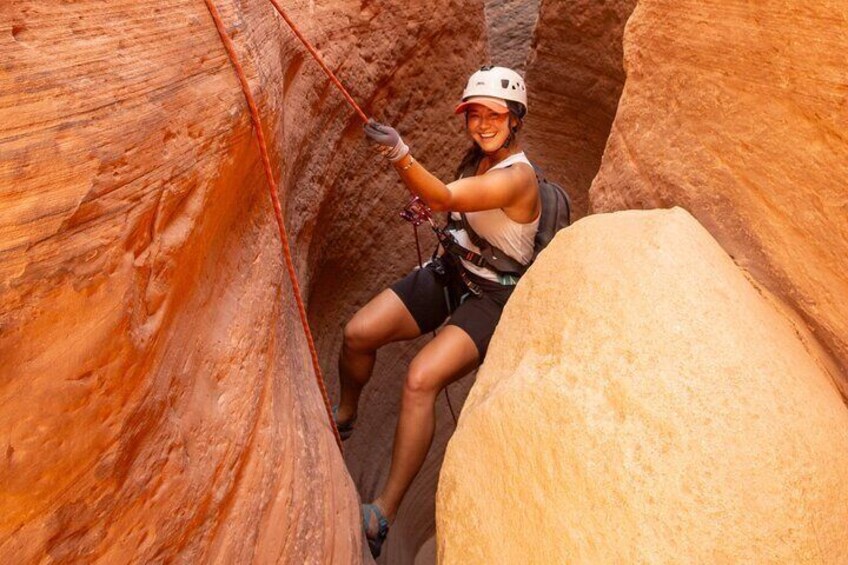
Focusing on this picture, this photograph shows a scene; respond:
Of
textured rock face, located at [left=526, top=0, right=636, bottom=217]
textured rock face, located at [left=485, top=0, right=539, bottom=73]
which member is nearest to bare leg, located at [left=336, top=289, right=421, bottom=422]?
textured rock face, located at [left=526, top=0, right=636, bottom=217]

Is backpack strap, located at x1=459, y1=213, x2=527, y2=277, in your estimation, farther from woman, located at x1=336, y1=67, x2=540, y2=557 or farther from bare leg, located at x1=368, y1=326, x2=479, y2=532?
bare leg, located at x1=368, y1=326, x2=479, y2=532

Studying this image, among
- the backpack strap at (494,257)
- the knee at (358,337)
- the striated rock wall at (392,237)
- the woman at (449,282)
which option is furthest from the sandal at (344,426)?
the backpack strap at (494,257)

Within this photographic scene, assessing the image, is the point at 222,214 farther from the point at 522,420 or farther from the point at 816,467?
the point at 816,467

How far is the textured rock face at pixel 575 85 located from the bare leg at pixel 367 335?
2.68 meters

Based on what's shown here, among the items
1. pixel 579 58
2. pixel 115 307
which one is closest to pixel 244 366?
pixel 115 307

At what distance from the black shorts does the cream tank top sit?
0.15ft

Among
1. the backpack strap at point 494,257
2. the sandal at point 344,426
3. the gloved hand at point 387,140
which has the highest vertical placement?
the gloved hand at point 387,140

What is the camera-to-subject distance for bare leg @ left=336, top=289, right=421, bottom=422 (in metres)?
3.55

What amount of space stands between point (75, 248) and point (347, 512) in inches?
60.5

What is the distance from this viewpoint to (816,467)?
189 centimetres

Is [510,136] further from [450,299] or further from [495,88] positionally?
[450,299]

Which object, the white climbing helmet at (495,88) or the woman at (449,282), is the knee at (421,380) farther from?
the white climbing helmet at (495,88)

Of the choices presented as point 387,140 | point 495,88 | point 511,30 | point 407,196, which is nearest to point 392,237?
point 407,196

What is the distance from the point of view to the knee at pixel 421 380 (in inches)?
125
